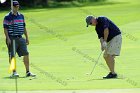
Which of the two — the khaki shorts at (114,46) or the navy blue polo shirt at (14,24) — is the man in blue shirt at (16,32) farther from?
the khaki shorts at (114,46)

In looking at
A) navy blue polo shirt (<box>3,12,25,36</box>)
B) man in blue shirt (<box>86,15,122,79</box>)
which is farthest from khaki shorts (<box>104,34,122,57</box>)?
navy blue polo shirt (<box>3,12,25,36</box>)

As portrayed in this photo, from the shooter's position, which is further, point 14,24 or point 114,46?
point 14,24

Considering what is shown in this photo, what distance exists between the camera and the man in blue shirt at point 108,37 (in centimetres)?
1611

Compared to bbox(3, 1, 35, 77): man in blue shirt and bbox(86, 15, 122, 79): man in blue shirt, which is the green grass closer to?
bbox(86, 15, 122, 79): man in blue shirt

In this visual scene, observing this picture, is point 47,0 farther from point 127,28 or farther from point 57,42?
point 57,42

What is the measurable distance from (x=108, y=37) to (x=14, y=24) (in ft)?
8.31

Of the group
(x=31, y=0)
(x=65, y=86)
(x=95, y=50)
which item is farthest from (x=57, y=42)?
(x=31, y=0)

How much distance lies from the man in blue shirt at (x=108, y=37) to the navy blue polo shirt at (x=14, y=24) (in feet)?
6.68

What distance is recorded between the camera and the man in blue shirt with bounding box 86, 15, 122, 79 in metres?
16.1

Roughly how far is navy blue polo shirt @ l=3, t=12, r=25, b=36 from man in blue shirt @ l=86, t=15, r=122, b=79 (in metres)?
2.04

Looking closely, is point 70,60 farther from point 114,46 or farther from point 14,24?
point 114,46

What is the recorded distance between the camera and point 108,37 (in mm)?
16609

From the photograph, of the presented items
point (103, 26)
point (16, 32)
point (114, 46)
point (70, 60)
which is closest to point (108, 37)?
point (114, 46)

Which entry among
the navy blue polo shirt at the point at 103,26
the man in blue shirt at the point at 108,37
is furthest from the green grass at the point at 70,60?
the navy blue polo shirt at the point at 103,26
